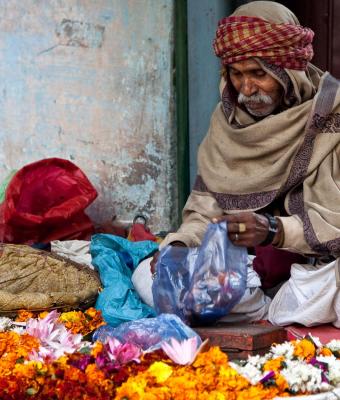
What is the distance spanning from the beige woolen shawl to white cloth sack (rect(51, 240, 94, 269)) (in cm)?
64

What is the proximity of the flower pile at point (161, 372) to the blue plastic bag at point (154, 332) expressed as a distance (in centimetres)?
9

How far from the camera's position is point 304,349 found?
3.84m

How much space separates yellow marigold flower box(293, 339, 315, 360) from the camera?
150 inches

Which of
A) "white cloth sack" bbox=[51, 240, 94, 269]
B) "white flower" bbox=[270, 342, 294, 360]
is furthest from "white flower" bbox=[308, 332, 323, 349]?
"white cloth sack" bbox=[51, 240, 94, 269]

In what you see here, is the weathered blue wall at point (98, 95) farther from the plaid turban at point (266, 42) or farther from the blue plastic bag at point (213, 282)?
the blue plastic bag at point (213, 282)

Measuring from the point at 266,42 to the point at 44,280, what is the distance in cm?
153

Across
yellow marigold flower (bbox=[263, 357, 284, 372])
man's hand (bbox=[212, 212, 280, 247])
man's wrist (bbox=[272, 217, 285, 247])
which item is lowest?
yellow marigold flower (bbox=[263, 357, 284, 372])

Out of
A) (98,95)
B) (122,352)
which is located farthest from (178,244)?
(98,95)

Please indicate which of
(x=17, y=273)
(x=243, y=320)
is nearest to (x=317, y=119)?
(x=243, y=320)

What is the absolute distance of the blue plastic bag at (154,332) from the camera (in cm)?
392

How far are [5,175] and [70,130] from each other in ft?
1.50

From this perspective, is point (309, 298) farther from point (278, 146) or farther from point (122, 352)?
point (122, 352)

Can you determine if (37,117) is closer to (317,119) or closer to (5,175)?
(5,175)

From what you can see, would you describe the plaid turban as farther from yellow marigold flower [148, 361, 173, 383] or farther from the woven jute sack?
yellow marigold flower [148, 361, 173, 383]
